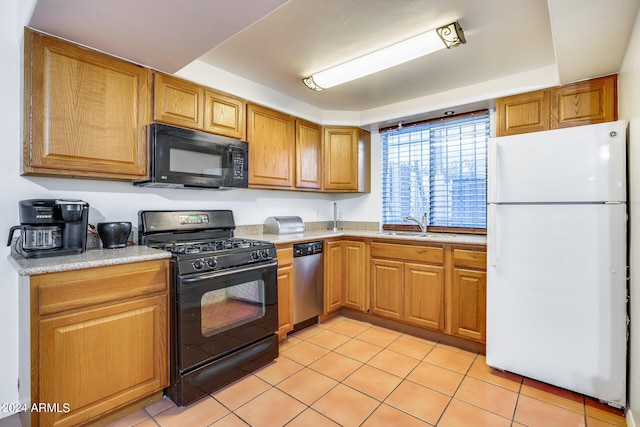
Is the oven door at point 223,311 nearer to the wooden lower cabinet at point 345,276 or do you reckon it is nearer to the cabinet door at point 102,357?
the cabinet door at point 102,357

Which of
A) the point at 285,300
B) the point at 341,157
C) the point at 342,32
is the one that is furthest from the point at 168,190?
the point at 341,157

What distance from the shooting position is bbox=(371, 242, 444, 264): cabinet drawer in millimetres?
2658

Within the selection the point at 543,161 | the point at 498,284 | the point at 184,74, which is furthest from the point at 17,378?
the point at 543,161

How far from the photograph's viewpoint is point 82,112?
5.83 ft

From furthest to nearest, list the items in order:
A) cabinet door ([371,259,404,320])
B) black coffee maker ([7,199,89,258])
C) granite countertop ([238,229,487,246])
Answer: cabinet door ([371,259,404,320]) → granite countertop ([238,229,487,246]) → black coffee maker ([7,199,89,258])

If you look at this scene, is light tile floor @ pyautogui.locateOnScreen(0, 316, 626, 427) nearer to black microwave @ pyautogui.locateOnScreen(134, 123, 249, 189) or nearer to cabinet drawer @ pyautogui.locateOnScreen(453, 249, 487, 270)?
cabinet drawer @ pyautogui.locateOnScreen(453, 249, 487, 270)

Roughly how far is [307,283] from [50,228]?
1.90 metres

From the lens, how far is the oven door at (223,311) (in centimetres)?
181

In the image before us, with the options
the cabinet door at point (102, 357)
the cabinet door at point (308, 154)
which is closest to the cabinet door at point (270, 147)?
the cabinet door at point (308, 154)

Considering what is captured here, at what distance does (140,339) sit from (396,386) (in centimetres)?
160

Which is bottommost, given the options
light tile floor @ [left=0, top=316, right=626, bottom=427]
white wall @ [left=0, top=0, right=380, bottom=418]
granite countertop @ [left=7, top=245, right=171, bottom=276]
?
light tile floor @ [left=0, top=316, right=626, bottom=427]

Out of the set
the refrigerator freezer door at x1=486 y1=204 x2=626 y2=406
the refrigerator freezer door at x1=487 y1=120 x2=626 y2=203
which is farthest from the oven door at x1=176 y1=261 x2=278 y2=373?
the refrigerator freezer door at x1=487 y1=120 x2=626 y2=203

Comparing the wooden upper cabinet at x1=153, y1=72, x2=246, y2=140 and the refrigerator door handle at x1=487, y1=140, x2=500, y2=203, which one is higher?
the wooden upper cabinet at x1=153, y1=72, x2=246, y2=140

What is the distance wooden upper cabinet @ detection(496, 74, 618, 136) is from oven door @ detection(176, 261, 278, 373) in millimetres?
2265
